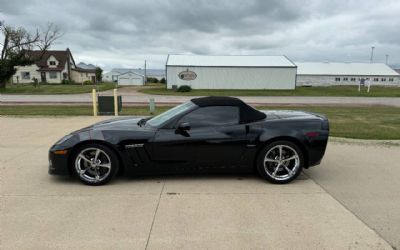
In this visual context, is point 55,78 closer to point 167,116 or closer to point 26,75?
point 26,75

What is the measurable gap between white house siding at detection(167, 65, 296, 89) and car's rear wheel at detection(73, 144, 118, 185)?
35.4m

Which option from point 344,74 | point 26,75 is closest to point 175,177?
point 26,75

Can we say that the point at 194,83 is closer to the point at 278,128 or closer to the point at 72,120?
the point at 72,120

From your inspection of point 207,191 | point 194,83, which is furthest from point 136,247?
point 194,83

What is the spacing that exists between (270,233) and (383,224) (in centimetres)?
127

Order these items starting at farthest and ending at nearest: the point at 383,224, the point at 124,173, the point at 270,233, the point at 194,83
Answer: the point at 194,83, the point at 124,173, the point at 383,224, the point at 270,233

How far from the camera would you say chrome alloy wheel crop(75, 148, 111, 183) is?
14.1 ft

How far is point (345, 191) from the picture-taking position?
4188 millimetres

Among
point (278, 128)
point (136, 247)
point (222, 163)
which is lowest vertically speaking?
point (136, 247)

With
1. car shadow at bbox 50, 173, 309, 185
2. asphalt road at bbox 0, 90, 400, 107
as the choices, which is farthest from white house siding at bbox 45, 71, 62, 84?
car shadow at bbox 50, 173, 309, 185

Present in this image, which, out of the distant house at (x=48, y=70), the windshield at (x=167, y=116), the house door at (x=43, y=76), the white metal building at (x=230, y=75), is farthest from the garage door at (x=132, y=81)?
the windshield at (x=167, y=116)

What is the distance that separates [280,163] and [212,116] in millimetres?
1242

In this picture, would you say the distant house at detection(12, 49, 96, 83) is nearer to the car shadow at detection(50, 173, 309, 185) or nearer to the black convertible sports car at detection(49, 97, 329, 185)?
the car shadow at detection(50, 173, 309, 185)

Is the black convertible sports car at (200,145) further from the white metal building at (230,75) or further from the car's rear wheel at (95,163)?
the white metal building at (230,75)
